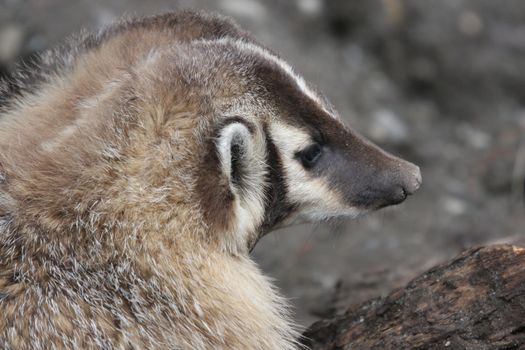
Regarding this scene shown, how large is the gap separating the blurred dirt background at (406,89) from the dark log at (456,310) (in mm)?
2111

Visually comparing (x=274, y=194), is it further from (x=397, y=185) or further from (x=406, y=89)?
(x=406, y=89)

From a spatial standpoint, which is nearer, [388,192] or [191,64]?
[191,64]

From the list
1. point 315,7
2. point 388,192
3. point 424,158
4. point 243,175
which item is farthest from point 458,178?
point 243,175

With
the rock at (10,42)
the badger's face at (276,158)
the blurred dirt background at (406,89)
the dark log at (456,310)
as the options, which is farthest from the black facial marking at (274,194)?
the rock at (10,42)

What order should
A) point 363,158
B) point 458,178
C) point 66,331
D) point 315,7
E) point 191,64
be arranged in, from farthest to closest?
point 315,7, point 458,178, point 363,158, point 191,64, point 66,331

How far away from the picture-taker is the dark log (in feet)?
9.24

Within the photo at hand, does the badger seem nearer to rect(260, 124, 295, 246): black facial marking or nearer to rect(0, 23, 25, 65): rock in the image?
rect(260, 124, 295, 246): black facial marking

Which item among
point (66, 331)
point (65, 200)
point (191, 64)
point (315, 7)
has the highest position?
point (315, 7)

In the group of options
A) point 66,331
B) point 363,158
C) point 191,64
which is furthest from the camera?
point 363,158

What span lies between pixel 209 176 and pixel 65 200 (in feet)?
1.63

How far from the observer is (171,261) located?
2840 mm

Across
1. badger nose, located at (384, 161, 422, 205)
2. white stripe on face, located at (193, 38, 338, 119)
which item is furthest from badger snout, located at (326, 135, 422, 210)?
white stripe on face, located at (193, 38, 338, 119)

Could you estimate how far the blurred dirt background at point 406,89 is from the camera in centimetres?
560

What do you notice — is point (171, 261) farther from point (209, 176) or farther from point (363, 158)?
point (363, 158)
